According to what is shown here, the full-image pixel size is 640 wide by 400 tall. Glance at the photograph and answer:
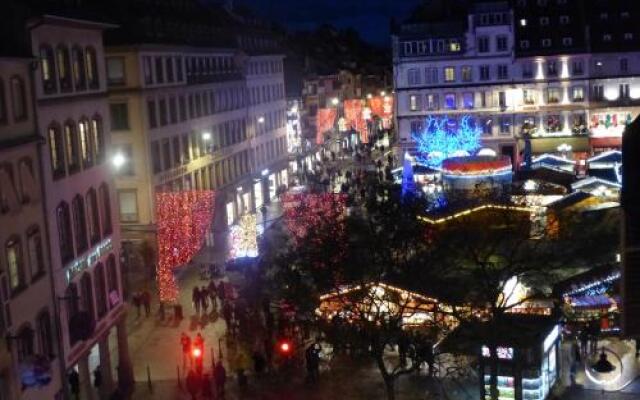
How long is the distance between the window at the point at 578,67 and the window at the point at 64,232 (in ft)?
175

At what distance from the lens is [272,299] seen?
33094 millimetres

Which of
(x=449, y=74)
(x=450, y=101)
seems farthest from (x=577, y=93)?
(x=449, y=74)

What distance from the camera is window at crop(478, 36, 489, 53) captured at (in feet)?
236

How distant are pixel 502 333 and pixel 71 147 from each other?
14.7 meters

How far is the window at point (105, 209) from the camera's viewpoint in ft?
103

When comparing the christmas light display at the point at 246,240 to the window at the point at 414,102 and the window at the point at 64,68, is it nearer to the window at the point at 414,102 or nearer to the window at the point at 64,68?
the window at the point at 64,68

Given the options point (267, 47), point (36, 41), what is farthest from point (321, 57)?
point (36, 41)

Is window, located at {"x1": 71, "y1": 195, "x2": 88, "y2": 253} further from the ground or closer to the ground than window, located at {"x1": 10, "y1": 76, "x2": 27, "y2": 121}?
closer to the ground

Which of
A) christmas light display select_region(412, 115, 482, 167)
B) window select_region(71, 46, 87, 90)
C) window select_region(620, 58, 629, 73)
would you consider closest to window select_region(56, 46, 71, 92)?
window select_region(71, 46, 87, 90)

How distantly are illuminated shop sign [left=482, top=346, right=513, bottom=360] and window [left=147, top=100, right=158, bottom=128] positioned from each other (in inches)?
1111

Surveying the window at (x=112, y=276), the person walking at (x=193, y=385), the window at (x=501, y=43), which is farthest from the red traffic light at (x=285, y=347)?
the window at (x=501, y=43)

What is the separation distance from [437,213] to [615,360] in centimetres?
847

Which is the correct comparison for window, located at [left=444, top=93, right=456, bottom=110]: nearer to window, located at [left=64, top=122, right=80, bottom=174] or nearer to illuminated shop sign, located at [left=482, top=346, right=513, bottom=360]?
window, located at [left=64, top=122, right=80, bottom=174]

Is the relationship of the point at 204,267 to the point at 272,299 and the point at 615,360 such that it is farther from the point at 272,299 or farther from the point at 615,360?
the point at 615,360
